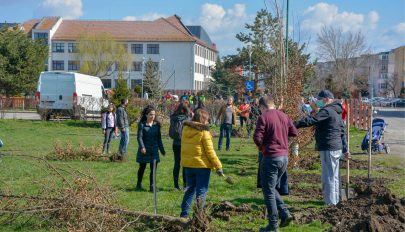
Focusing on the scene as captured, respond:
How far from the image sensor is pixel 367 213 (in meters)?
8.25

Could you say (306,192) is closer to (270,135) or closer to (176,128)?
(176,128)

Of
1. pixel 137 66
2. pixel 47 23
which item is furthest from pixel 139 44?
pixel 47 23

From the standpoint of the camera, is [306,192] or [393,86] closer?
[306,192]

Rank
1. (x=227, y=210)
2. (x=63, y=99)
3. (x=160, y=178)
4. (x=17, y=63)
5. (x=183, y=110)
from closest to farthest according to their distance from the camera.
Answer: (x=227, y=210)
(x=183, y=110)
(x=160, y=178)
(x=63, y=99)
(x=17, y=63)

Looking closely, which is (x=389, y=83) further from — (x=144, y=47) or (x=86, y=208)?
(x=86, y=208)

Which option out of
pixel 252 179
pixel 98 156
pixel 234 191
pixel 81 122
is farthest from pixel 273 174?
pixel 81 122

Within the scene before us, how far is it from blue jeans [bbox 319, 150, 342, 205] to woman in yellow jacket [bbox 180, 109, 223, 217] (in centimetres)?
229

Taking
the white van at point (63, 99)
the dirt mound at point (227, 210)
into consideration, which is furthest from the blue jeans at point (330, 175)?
the white van at point (63, 99)

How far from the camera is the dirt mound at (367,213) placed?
7.48m

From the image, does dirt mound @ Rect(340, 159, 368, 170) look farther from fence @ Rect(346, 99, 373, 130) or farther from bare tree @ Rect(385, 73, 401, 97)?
bare tree @ Rect(385, 73, 401, 97)

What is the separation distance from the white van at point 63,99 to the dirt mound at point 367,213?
2578 cm

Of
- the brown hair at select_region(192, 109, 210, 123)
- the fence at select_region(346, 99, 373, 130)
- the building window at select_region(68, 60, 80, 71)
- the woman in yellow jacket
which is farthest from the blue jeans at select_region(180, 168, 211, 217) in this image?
the building window at select_region(68, 60, 80, 71)

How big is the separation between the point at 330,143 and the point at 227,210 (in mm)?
2176

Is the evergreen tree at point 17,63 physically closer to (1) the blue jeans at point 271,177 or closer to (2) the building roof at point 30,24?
(1) the blue jeans at point 271,177
